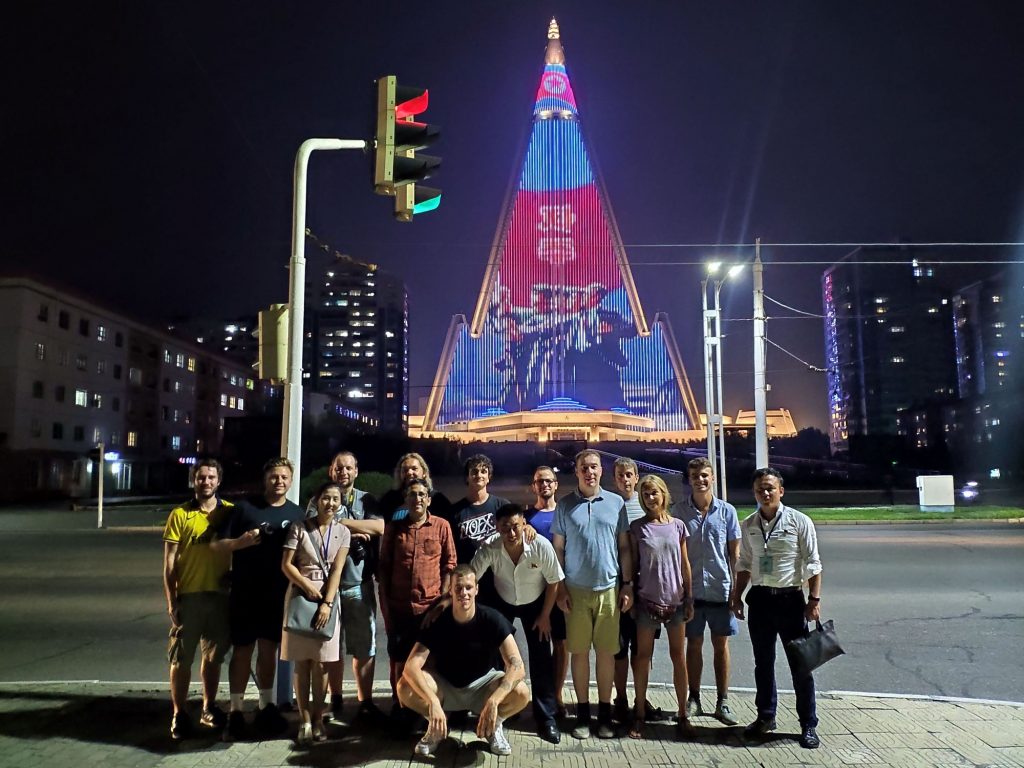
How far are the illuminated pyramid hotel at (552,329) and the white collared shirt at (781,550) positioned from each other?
7052 centimetres

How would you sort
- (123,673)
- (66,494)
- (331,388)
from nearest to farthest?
(123,673) < (66,494) < (331,388)

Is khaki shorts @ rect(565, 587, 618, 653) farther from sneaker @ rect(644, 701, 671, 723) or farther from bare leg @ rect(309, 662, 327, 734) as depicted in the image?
bare leg @ rect(309, 662, 327, 734)

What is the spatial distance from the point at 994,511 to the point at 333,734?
72.1 ft

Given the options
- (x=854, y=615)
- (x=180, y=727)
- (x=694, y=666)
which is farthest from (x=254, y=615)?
(x=854, y=615)

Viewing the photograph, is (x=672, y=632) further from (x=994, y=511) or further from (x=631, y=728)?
(x=994, y=511)

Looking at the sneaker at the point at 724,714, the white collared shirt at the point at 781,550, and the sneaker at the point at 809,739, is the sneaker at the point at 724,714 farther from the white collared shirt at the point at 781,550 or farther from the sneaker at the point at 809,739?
the white collared shirt at the point at 781,550

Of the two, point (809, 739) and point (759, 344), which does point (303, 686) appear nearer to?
point (809, 739)

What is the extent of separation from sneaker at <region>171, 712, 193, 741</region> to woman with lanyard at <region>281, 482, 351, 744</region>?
667mm

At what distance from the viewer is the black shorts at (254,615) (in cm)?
441

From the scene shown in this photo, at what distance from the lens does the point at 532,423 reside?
2889 inches

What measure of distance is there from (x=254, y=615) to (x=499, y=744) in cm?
172

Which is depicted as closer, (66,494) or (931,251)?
(66,494)

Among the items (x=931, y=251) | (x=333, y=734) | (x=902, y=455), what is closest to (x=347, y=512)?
(x=333, y=734)

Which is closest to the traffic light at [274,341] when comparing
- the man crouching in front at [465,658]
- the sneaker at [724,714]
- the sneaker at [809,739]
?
the man crouching in front at [465,658]
